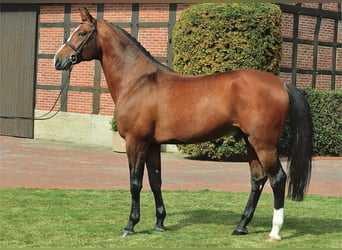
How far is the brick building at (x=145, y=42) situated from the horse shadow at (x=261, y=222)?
9.00 m

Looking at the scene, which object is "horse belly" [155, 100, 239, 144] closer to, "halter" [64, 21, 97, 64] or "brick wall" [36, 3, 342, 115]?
"halter" [64, 21, 97, 64]

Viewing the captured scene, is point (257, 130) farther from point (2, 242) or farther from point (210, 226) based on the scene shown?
point (2, 242)

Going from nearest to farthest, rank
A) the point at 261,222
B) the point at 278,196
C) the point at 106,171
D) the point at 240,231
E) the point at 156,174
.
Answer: the point at 278,196
the point at 240,231
the point at 156,174
the point at 261,222
the point at 106,171

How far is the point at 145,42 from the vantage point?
17.7 meters

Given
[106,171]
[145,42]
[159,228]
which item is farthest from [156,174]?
[145,42]

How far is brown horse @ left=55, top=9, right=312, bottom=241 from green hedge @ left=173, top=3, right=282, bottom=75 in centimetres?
763

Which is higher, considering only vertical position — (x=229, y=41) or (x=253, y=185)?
(x=229, y=41)

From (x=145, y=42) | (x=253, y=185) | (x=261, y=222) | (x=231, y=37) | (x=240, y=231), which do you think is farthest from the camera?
(x=145, y=42)

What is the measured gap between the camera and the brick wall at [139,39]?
17.5 meters

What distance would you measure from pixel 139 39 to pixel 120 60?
10380mm

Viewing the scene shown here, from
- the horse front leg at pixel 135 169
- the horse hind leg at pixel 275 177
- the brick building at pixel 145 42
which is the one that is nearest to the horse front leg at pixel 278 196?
the horse hind leg at pixel 275 177

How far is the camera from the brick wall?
17.5m

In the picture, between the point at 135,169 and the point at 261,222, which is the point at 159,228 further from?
the point at 261,222

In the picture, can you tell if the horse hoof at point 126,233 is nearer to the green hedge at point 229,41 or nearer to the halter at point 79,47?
the halter at point 79,47
